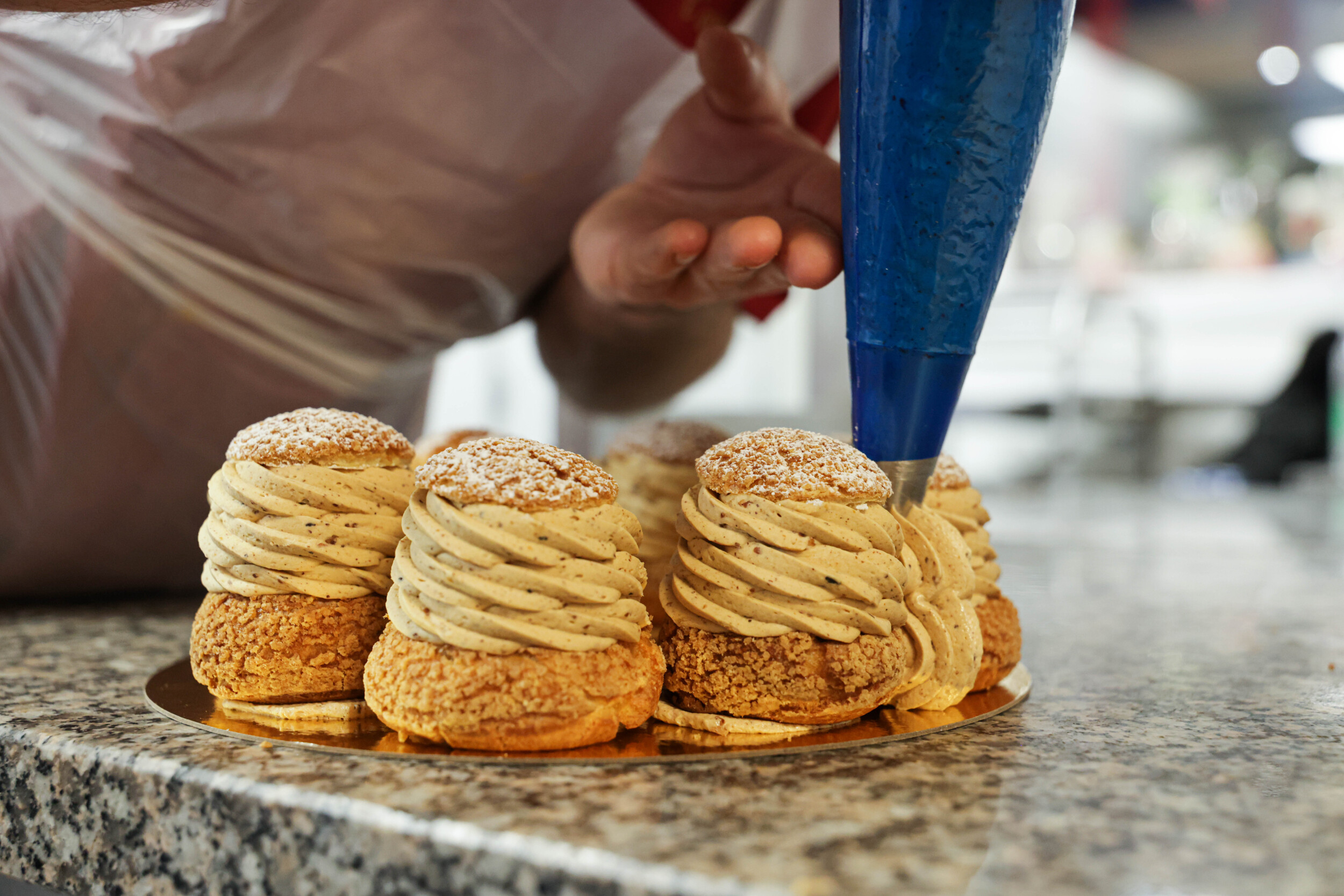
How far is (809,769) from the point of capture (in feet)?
1.78

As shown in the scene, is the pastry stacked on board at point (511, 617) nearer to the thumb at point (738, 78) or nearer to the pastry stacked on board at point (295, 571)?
the pastry stacked on board at point (295, 571)

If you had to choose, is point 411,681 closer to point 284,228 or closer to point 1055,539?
point 284,228

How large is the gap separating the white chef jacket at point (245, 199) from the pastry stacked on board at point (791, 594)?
0.63 metres

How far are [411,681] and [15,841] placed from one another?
26cm

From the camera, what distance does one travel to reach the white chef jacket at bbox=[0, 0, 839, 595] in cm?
95

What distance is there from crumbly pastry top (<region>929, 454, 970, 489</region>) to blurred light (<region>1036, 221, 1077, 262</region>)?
4.30 metres

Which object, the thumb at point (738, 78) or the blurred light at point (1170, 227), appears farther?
the blurred light at point (1170, 227)

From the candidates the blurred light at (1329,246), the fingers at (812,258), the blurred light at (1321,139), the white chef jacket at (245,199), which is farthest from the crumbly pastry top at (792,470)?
the blurred light at (1321,139)

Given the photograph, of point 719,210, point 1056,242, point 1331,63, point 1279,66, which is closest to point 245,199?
point 719,210

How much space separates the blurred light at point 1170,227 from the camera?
4.52 m

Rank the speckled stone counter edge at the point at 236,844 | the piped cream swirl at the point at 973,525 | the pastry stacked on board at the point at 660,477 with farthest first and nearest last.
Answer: the pastry stacked on board at the point at 660,477, the piped cream swirl at the point at 973,525, the speckled stone counter edge at the point at 236,844

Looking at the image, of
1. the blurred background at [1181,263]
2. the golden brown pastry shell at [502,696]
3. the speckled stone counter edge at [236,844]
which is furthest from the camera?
the blurred background at [1181,263]

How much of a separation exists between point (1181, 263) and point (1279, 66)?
0.89m

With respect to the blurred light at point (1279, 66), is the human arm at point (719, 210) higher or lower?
lower
